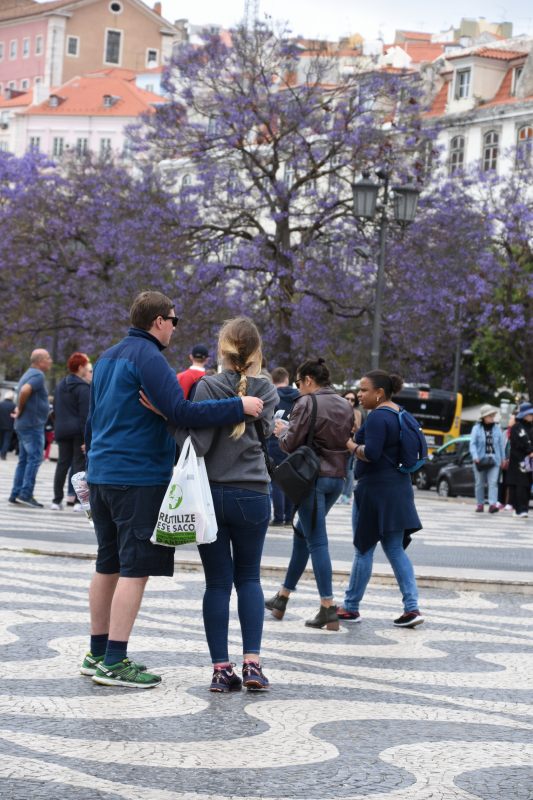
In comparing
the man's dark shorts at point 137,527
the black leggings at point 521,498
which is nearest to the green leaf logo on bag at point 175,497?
the man's dark shorts at point 137,527

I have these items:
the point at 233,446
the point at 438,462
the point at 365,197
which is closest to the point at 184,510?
the point at 233,446

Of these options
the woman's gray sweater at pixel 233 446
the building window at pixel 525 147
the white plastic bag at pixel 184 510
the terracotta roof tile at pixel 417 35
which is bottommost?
the white plastic bag at pixel 184 510

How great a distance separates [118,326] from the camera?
42.2m

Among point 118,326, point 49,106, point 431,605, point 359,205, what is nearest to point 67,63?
point 49,106

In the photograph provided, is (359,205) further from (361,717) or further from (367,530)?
(361,717)

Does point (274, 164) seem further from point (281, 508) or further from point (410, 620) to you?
point (410, 620)

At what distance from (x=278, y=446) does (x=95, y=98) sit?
92.5 m

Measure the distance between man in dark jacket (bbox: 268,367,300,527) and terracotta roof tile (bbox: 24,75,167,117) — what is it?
87474 millimetres

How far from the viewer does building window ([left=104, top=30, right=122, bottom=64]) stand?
11650 centimetres

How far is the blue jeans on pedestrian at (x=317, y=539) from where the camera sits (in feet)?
33.3

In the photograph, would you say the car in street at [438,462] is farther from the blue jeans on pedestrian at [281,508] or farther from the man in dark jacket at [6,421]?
the blue jeans on pedestrian at [281,508]

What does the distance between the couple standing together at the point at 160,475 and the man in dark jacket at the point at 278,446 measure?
Answer: 9675 mm

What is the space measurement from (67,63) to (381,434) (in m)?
108

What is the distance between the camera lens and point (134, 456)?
7.51 meters
